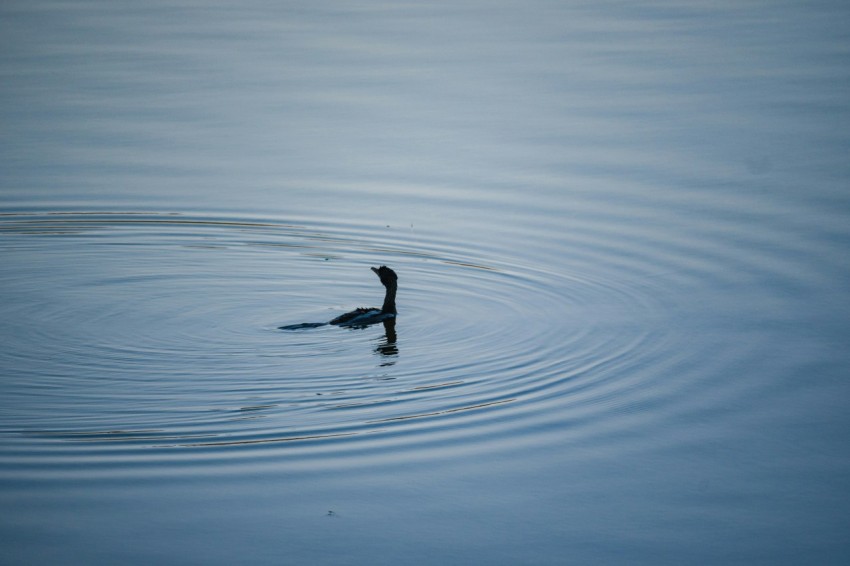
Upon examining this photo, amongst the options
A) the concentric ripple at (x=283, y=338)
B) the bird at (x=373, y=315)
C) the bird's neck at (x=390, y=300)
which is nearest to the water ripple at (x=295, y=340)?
the concentric ripple at (x=283, y=338)

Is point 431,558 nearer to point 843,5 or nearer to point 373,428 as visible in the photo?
point 373,428

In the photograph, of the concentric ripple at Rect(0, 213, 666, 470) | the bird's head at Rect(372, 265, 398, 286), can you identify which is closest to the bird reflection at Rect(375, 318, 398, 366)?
the concentric ripple at Rect(0, 213, 666, 470)

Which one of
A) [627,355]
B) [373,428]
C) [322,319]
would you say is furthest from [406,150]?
[373,428]

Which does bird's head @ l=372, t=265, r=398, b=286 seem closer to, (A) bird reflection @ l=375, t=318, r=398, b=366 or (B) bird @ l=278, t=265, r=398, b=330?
(B) bird @ l=278, t=265, r=398, b=330

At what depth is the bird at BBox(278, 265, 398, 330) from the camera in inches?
475

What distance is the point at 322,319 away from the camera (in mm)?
12367

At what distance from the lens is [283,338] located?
458 inches

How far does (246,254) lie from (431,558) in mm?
7667

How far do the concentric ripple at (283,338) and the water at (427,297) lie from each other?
45 millimetres

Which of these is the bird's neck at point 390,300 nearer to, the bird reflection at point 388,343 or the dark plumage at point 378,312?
the dark plumage at point 378,312

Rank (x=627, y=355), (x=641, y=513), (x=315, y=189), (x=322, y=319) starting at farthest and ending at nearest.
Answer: (x=315, y=189), (x=322, y=319), (x=627, y=355), (x=641, y=513)

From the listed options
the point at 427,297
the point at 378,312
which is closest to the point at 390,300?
the point at 378,312

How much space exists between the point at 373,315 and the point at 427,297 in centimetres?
120

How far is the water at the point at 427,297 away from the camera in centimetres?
789
